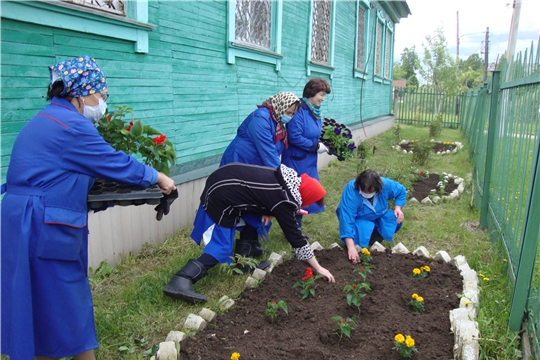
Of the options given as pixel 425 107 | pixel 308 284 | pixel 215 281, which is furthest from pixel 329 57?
pixel 425 107

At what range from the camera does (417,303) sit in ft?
10.3

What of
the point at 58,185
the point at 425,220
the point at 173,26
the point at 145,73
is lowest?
the point at 425,220

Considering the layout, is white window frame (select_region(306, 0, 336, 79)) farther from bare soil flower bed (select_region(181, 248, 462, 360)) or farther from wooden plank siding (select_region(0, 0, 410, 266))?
bare soil flower bed (select_region(181, 248, 462, 360))

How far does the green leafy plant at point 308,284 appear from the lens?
328cm

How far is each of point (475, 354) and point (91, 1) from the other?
3.76m

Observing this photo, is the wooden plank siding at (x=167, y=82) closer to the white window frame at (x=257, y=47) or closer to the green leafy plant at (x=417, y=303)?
the white window frame at (x=257, y=47)

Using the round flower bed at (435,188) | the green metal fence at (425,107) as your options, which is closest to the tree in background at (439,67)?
the green metal fence at (425,107)

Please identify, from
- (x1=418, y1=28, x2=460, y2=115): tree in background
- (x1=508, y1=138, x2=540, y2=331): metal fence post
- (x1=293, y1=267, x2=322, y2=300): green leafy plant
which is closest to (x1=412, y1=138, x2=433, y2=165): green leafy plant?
(x1=293, y1=267, x2=322, y2=300): green leafy plant

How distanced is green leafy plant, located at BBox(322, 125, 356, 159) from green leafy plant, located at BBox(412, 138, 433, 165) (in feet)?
14.4

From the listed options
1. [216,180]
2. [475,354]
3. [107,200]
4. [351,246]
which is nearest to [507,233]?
[351,246]

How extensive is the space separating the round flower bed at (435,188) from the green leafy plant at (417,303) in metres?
3.43

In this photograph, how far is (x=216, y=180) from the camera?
3.39 metres

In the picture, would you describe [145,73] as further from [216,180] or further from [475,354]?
[475,354]

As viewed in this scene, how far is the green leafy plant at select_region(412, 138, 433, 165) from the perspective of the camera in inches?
355
